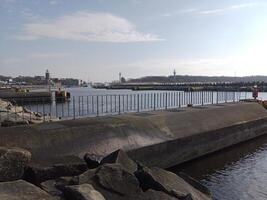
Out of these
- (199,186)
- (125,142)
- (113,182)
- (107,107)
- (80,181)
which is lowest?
(107,107)

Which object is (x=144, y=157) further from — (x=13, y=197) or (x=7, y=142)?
(x=13, y=197)

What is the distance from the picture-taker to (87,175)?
8453mm

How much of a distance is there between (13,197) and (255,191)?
8.68 meters

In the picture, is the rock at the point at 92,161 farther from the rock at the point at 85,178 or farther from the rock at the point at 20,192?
the rock at the point at 20,192

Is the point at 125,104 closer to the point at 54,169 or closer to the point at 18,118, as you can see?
the point at 18,118

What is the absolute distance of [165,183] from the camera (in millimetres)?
9156

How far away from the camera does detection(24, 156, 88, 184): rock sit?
8.81 metres

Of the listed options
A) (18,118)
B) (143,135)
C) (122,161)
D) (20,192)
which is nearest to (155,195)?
(122,161)

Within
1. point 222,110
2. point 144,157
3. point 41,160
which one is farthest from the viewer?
point 222,110

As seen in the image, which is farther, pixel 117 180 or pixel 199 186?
→ pixel 199 186

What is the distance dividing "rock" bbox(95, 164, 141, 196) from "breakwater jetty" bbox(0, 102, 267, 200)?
21 millimetres

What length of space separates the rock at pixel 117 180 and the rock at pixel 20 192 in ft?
4.86

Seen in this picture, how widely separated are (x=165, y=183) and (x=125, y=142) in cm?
519

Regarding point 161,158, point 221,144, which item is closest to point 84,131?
point 161,158
